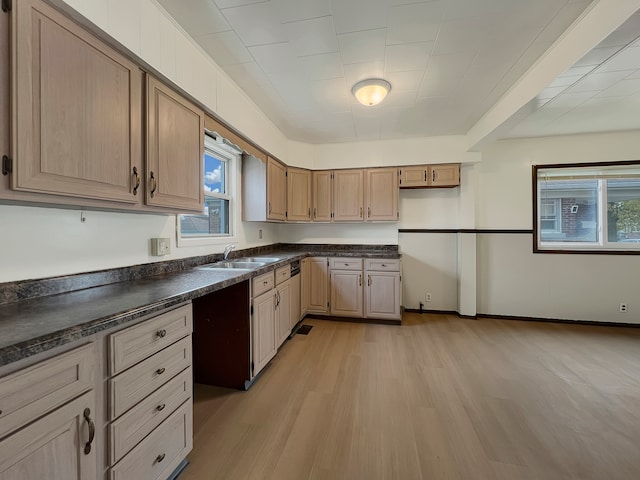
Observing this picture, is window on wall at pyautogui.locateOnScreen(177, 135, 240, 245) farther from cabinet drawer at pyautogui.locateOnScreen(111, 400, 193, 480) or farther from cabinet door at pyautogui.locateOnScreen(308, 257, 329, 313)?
cabinet drawer at pyautogui.locateOnScreen(111, 400, 193, 480)

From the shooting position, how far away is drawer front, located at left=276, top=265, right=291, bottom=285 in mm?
2643

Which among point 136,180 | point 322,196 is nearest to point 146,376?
Result: point 136,180

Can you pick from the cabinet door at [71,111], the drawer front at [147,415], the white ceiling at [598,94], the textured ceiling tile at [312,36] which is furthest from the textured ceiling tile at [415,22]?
the drawer front at [147,415]

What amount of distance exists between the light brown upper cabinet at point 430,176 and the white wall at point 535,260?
423 millimetres

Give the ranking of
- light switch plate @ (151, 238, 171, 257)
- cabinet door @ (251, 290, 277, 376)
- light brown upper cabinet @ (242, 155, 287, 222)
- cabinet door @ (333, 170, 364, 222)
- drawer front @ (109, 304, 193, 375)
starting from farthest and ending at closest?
cabinet door @ (333, 170, 364, 222)
light brown upper cabinet @ (242, 155, 287, 222)
cabinet door @ (251, 290, 277, 376)
light switch plate @ (151, 238, 171, 257)
drawer front @ (109, 304, 193, 375)

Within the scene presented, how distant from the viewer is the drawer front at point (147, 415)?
1.00 metres

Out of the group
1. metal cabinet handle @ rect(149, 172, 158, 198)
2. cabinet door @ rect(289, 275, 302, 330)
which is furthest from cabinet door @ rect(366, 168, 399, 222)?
metal cabinet handle @ rect(149, 172, 158, 198)

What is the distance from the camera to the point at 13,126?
0.92 metres

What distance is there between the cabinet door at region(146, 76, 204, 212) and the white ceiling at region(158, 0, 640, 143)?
1.60 feet

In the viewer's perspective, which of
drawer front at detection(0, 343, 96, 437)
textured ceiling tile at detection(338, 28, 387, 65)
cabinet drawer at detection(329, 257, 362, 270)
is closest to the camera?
drawer front at detection(0, 343, 96, 437)

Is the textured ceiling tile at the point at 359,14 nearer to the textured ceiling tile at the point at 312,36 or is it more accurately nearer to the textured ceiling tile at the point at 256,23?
the textured ceiling tile at the point at 312,36

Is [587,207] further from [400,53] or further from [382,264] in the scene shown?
[400,53]

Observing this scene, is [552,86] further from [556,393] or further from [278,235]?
[278,235]

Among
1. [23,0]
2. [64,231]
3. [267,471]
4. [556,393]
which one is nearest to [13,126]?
[23,0]
